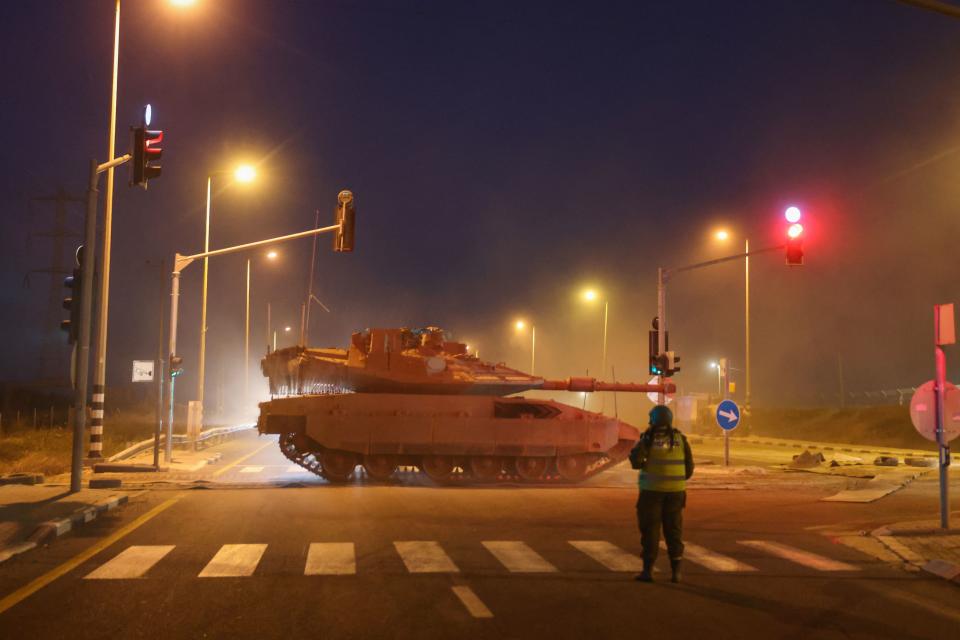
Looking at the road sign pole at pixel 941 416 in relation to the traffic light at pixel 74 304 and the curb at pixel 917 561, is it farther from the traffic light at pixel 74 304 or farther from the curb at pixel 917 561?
the traffic light at pixel 74 304

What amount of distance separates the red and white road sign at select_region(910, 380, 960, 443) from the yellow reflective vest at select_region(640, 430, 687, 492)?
406 centimetres

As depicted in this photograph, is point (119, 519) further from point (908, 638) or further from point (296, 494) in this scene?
point (908, 638)

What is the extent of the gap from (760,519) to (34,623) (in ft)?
34.5

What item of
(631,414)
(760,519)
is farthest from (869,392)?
(760,519)

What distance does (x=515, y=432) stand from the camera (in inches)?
861

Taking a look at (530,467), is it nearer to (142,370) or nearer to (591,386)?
(591,386)

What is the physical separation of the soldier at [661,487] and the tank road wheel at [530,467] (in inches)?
510

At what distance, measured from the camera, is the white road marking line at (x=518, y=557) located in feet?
32.5

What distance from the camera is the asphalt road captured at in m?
7.29

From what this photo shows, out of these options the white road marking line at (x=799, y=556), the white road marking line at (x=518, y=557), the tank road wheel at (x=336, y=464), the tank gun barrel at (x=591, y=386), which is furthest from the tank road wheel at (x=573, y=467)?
the white road marking line at (x=518, y=557)

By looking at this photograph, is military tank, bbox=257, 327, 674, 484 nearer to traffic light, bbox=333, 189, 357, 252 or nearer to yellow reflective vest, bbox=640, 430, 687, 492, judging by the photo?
traffic light, bbox=333, 189, 357, 252

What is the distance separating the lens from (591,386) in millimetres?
23906

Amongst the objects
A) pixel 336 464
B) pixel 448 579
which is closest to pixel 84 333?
pixel 336 464

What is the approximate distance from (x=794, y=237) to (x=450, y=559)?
12.9 meters
